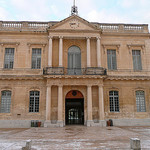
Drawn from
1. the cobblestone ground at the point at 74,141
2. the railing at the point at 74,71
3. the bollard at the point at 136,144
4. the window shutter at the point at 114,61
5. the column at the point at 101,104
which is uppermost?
the window shutter at the point at 114,61

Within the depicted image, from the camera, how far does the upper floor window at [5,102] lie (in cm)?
1813

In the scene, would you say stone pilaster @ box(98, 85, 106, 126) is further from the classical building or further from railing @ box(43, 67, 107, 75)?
railing @ box(43, 67, 107, 75)

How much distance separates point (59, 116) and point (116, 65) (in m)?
8.30

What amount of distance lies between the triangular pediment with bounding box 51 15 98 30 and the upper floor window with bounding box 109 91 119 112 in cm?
737

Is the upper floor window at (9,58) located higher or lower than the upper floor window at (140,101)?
higher

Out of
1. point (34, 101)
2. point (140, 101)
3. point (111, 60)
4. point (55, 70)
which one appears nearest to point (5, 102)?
point (34, 101)

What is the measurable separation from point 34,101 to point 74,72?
5.10 m

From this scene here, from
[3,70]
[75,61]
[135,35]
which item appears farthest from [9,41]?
[135,35]

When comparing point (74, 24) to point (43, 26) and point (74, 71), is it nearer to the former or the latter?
point (43, 26)

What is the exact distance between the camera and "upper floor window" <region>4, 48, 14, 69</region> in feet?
62.6

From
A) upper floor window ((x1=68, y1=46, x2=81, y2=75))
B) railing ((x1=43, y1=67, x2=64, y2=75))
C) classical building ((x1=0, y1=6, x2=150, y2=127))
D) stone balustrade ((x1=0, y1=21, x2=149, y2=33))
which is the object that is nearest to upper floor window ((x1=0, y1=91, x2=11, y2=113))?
classical building ((x1=0, y1=6, x2=150, y2=127))

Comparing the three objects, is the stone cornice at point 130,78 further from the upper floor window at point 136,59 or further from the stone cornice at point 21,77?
the stone cornice at point 21,77

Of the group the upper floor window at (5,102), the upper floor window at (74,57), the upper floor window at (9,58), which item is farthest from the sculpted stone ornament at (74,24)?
the upper floor window at (5,102)

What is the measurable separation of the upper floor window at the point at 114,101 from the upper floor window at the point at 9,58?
11121 millimetres
